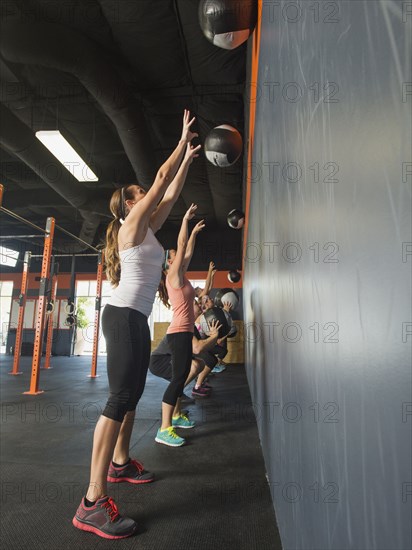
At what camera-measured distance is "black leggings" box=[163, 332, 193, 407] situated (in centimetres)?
249

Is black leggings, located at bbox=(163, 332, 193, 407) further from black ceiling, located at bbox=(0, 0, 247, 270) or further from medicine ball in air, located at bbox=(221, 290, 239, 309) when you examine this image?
medicine ball in air, located at bbox=(221, 290, 239, 309)

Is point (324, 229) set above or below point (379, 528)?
above

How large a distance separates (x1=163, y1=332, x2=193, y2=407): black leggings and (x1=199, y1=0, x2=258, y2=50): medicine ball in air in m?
1.83

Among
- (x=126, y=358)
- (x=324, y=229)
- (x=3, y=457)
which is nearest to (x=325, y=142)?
(x=324, y=229)

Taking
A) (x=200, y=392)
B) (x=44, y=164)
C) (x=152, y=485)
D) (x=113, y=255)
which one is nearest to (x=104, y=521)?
(x=152, y=485)

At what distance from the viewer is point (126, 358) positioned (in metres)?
1.54

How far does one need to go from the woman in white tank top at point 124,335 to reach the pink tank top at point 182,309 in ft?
2.85

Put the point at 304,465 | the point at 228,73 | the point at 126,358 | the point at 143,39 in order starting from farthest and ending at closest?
1. the point at 228,73
2. the point at 143,39
3. the point at 126,358
4. the point at 304,465

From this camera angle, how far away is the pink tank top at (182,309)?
8.64 ft

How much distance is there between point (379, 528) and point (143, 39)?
4.39 m

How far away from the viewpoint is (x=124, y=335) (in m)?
1.56

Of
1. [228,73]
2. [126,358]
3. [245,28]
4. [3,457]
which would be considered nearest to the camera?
[126,358]

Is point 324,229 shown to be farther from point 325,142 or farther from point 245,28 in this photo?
point 245,28

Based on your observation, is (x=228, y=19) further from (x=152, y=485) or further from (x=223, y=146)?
(x=152, y=485)
